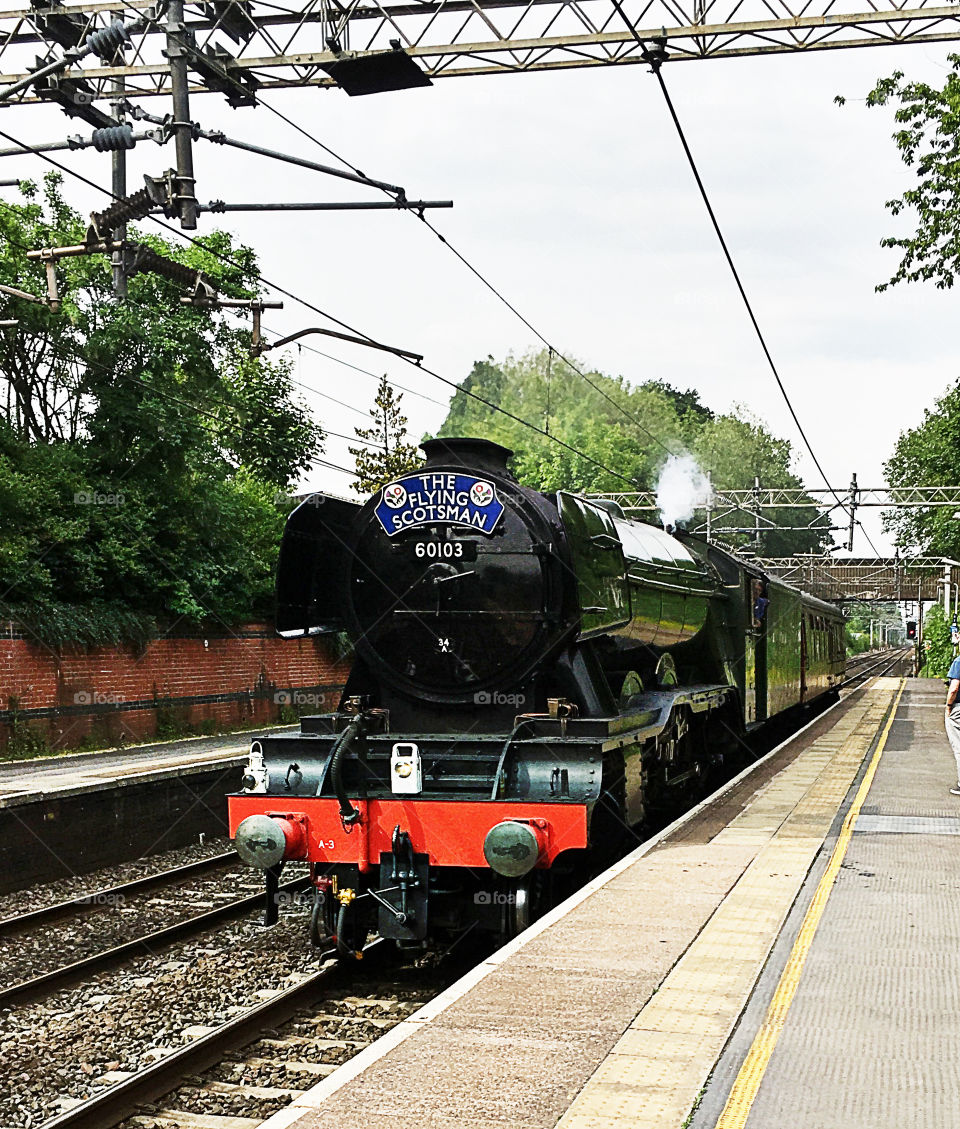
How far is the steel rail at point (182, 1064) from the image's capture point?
200 inches

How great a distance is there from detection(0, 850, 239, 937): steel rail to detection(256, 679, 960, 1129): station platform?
4.73 metres

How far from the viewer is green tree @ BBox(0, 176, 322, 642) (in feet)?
59.6

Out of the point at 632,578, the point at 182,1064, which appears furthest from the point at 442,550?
the point at 182,1064

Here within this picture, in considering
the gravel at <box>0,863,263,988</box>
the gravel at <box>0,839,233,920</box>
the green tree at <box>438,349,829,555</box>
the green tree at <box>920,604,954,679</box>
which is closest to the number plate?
the gravel at <box>0,863,263,988</box>

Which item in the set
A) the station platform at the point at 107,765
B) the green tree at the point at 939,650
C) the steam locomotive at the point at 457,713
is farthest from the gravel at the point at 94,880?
the green tree at the point at 939,650

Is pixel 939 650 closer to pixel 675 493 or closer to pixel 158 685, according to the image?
pixel 675 493

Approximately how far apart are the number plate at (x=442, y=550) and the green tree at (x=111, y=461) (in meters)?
10.7

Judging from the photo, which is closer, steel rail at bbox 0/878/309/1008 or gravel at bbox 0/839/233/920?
steel rail at bbox 0/878/309/1008

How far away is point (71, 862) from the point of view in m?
11.5

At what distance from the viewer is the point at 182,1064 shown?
18.6 ft

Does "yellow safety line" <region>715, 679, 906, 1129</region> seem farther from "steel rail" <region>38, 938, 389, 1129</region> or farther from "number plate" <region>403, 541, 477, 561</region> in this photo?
"number plate" <region>403, 541, 477, 561</region>

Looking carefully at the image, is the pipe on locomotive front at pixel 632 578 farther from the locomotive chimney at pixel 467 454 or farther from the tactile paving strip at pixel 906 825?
A: the tactile paving strip at pixel 906 825

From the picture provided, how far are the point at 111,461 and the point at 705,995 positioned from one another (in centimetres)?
1701

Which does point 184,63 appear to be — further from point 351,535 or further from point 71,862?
point 71,862
